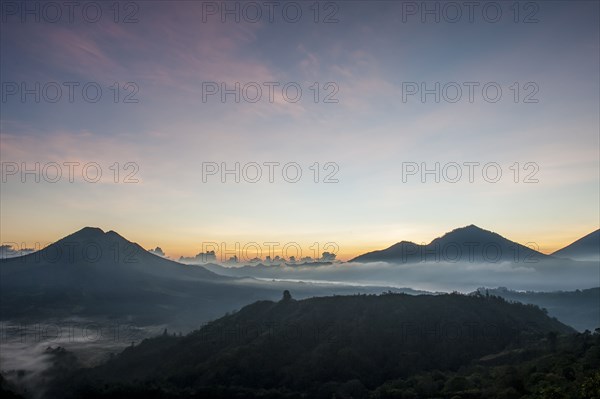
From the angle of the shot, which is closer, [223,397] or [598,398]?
[598,398]

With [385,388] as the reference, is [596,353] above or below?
above

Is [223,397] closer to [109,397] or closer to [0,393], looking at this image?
[109,397]

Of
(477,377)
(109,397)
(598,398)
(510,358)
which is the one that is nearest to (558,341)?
(510,358)

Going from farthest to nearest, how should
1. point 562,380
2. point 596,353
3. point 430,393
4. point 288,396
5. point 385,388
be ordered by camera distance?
1. point 288,396
2. point 385,388
3. point 430,393
4. point 596,353
5. point 562,380

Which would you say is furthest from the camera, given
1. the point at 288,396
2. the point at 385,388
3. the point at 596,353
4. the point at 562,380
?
the point at 288,396

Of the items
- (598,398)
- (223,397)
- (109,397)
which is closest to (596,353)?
(598,398)

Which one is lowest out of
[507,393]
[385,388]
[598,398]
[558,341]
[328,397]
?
[328,397]

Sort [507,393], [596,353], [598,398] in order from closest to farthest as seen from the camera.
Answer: [598,398] < [507,393] < [596,353]

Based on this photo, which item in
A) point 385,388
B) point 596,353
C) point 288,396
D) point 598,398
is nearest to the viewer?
point 598,398

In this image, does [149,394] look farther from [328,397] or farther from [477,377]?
Answer: [477,377]
